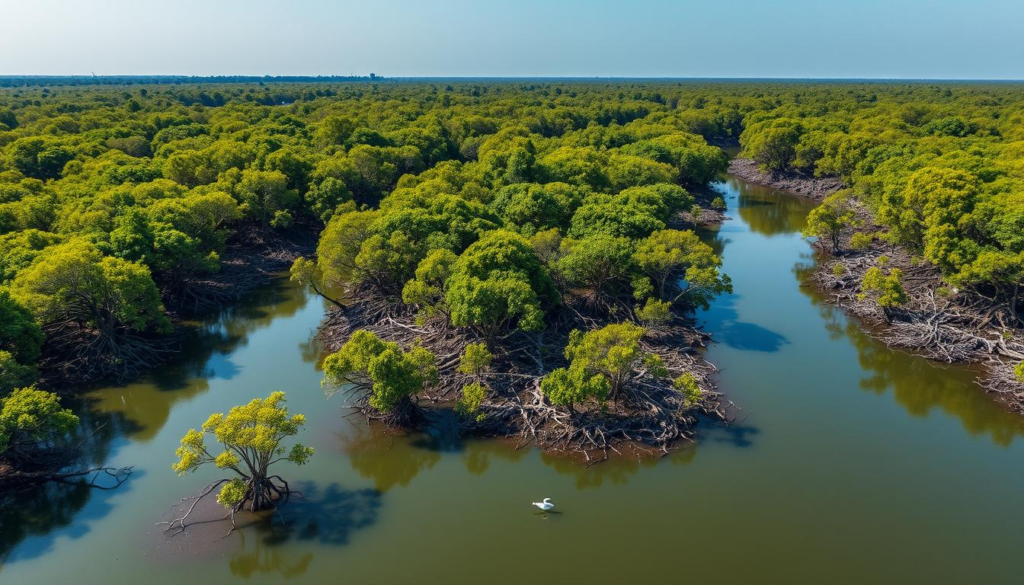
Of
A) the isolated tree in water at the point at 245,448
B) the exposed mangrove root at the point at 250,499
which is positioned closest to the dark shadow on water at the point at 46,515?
the exposed mangrove root at the point at 250,499

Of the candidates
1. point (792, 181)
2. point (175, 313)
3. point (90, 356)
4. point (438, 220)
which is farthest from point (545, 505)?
point (792, 181)

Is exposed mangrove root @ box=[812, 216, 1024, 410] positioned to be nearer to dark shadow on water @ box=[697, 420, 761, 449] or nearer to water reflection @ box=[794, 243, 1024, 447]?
water reflection @ box=[794, 243, 1024, 447]

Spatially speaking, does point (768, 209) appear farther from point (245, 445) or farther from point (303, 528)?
point (245, 445)

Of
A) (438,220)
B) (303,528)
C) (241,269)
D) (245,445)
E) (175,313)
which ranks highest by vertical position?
(438,220)

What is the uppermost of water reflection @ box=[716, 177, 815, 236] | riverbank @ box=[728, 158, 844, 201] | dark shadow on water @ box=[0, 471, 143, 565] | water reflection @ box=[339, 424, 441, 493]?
riverbank @ box=[728, 158, 844, 201]

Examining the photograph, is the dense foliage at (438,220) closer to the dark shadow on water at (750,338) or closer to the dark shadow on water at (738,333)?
the dark shadow on water at (738,333)

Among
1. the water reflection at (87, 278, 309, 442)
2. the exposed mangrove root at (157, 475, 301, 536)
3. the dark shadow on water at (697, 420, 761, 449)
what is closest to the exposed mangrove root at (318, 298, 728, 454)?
the dark shadow on water at (697, 420, 761, 449)

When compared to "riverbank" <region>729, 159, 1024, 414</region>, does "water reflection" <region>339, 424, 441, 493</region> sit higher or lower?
lower

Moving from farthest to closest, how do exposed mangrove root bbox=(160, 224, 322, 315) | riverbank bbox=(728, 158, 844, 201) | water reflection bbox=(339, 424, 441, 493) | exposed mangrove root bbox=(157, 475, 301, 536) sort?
riverbank bbox=(728, 158, 844, 201) < exposed mangrove root bbox=(160, 224, 322, 315) < water reflection bbox=(339, 424, 441, 493) < exposed mangrove root bbox=(157, 475, 301, 536)
